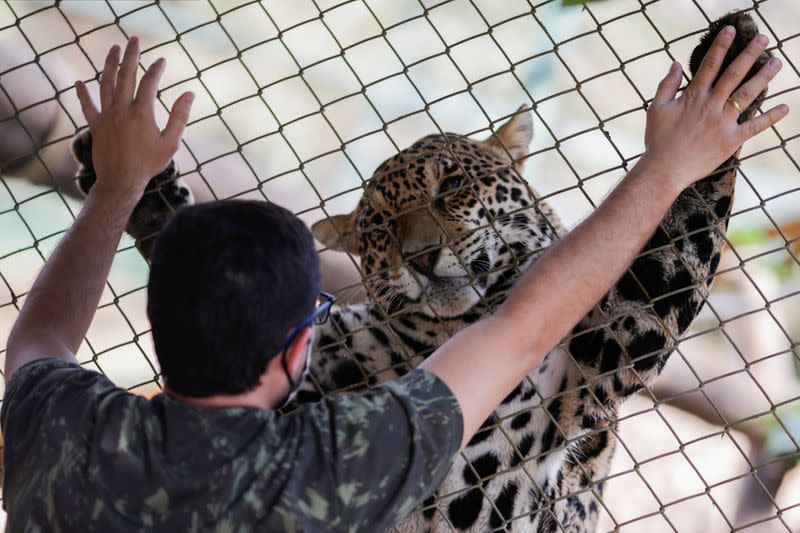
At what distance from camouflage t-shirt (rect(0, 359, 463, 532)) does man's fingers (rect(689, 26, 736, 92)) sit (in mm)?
1053

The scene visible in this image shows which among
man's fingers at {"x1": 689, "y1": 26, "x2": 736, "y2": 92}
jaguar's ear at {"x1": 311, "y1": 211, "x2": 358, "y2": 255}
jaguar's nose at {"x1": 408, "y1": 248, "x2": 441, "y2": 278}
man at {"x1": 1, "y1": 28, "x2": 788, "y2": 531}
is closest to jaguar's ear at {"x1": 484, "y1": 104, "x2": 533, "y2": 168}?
jaguar's ear at {"x1": 311, "y1": 211, "x2": 358, "y2": 255}

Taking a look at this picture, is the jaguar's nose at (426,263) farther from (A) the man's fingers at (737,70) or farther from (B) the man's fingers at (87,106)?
(A) the man's fingers at (737,70)

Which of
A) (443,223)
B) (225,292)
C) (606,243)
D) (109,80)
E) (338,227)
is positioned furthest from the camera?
(338,227)

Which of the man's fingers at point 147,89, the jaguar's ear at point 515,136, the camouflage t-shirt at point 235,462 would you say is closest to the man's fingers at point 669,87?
the camouflage t-shirt at point 235,462

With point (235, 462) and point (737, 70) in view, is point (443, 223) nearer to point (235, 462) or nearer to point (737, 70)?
point (737, 70)

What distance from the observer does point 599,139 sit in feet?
38.1

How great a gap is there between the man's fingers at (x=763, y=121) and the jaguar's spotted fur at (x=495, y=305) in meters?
0.47

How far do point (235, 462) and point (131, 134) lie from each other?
1179mm

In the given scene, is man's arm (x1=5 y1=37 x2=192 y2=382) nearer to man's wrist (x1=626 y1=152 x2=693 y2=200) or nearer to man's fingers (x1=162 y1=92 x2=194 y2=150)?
man's fingers (x1=162 y1=92 x2=194 y2=150)

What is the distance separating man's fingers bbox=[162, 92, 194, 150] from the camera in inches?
111

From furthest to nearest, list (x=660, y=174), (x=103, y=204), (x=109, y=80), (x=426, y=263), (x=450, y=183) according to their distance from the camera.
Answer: (x=450, y=183)
(x=426, y=263)
(x=109, y=80)
(x=103, y=204)
(x=660, y=174)

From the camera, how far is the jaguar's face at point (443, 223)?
396 centimetres

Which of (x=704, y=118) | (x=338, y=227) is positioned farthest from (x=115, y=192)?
(x=338, y=227)

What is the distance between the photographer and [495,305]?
4.04 metres
